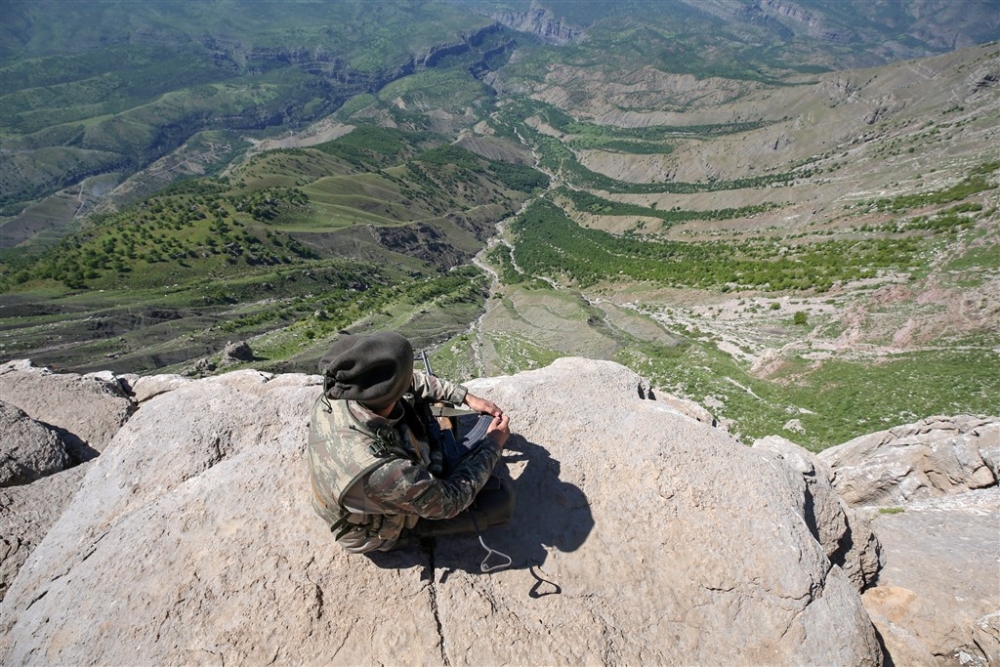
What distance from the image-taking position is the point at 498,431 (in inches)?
227

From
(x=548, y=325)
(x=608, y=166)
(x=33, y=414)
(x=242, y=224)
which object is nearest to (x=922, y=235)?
(x=548, y=325)

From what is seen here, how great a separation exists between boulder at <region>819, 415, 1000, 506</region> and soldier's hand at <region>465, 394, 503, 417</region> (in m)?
11.5

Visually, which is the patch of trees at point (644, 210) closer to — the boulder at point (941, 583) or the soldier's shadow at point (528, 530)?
the boulder at point (941, 583)

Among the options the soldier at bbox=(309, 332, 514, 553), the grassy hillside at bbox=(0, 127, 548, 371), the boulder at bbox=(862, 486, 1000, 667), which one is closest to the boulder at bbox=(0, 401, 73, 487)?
the soldier at bbox=(309, 332, 514, 553)

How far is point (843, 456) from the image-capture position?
1366 cm

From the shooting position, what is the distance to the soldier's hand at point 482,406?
20.3ft

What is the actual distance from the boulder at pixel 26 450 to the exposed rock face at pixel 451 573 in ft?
5.60

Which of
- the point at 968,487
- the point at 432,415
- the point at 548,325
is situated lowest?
the point at 548,325

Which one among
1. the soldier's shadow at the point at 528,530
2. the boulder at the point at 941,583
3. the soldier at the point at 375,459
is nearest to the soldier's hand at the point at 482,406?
the soldier at the point at 375,459

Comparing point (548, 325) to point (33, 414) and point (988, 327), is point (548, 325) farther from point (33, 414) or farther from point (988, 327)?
point (33, 414)

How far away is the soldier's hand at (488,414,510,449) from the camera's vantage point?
5.63 metres

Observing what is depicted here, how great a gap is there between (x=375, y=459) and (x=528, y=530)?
266 cm

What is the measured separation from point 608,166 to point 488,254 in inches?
3520

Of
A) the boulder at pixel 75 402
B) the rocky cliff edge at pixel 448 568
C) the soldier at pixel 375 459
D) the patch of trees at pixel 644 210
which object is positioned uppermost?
the soldier at pixel 375 459
